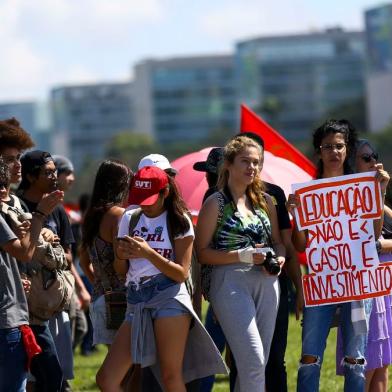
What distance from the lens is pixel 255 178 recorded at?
7418 mm

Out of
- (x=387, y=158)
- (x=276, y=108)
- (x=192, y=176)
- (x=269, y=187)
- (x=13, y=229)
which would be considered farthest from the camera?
(x=276, y=108)

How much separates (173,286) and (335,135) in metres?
1.39

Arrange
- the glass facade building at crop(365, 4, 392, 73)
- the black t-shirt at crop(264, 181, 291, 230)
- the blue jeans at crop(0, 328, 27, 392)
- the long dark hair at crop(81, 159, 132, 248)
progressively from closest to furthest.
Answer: the blue jeans at crop(0, 328, 27, 392)
the black t-shirt at crop(264, 181, 291, 230)
the long dark hair at crop(81, 159, 132, 248)
the glass facade building at crop(365, 4, 392, 73)

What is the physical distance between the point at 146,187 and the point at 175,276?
0.51 m

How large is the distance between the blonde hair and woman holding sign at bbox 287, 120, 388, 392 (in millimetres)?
185

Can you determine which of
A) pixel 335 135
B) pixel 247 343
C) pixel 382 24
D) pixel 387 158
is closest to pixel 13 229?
pixel 247 343

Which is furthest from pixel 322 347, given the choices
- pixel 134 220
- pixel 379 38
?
pixel 379 38

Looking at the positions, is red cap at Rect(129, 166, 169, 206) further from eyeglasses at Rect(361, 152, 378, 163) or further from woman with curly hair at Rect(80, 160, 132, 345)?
eyeglasses at Rect(361, 152, 378, 163)

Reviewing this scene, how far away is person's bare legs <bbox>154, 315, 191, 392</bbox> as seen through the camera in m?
6.93

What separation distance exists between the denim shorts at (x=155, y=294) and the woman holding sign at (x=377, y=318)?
1.20m

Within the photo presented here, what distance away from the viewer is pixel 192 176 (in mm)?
9859

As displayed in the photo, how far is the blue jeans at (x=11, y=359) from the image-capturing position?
649 cm

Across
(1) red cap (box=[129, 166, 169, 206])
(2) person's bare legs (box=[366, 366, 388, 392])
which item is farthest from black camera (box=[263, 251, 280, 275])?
(2) person's bare legs (box=[366, 366, 388, 392])

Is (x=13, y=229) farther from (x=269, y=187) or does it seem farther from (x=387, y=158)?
(x=387, y=158)
